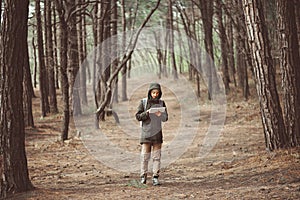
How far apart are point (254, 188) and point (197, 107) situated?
1902cm

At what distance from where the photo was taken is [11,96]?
7.62 m

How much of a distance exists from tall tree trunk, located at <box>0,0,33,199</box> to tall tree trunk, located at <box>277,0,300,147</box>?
5.84m

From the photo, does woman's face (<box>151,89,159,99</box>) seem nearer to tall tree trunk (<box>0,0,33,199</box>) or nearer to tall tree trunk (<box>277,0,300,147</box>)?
tall tree trunk (<box>0,0,33,199</box>)

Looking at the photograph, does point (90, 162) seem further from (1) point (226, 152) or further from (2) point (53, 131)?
(2) point (53, 131)

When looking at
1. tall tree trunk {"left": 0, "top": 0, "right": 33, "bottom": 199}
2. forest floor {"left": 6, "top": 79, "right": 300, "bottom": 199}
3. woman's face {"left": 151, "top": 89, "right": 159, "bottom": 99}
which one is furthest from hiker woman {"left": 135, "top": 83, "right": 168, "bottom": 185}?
tall tree trunk {"left": 0, "top": 0, "right": 33, "bottom": 199}

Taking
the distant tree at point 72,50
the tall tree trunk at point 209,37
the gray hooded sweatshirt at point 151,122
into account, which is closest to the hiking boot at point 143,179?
the gray hooded sweatshirt at point 151,122

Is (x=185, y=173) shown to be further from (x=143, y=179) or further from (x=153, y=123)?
(x=153, y=123)

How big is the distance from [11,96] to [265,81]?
547cm

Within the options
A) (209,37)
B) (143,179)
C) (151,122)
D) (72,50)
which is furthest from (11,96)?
(209,37)

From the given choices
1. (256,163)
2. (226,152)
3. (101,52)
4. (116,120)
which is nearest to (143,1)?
(101,52)

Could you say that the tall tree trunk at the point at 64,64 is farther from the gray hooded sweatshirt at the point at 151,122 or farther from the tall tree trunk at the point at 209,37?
the tall tree trunk at the point at 209,37

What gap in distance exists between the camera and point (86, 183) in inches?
357

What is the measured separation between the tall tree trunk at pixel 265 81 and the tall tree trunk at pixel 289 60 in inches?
19.7

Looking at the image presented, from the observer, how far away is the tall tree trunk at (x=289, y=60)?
1067 cm
